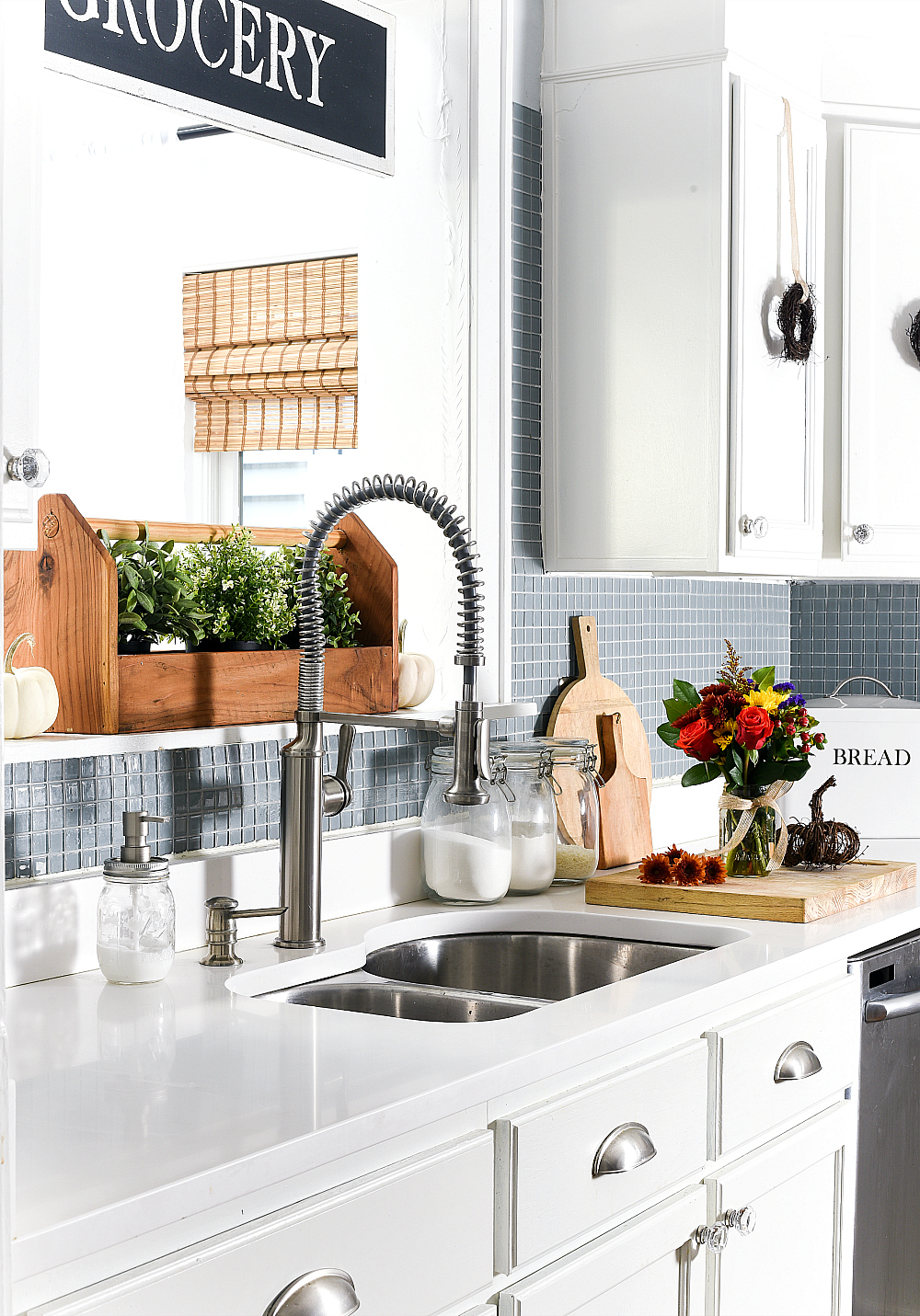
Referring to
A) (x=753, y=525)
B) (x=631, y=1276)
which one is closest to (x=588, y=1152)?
(x=631, y=1276)

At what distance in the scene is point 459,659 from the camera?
77.3 inches

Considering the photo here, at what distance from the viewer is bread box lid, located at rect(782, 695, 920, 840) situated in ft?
9.88

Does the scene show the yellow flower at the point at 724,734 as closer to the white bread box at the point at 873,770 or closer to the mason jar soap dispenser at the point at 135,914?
the white bread box at the point at 873,770

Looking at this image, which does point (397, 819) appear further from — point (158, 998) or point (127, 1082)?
point (127, 1082)

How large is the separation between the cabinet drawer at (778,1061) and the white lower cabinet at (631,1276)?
110 mm

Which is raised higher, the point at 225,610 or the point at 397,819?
the point at 225,610

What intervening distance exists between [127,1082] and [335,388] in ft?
5.17

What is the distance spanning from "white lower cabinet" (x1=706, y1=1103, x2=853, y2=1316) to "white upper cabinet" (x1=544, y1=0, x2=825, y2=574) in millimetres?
969

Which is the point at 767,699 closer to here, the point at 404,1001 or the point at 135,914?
the point at 404,1001

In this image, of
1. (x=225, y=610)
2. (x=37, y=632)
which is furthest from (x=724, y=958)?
(x=37, y=632)

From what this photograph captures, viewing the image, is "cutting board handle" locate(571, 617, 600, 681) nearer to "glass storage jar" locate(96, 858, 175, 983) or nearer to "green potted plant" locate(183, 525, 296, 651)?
"green potted plant" locate(183, 525, 296, 651)


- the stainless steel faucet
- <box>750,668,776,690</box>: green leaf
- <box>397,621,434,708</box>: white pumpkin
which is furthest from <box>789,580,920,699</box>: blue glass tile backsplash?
the stainless steel faucet

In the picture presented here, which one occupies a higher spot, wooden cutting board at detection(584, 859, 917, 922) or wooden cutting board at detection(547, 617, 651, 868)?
wooden cutting board at detection(547, 617, 651, 868)

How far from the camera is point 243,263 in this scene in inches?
108
